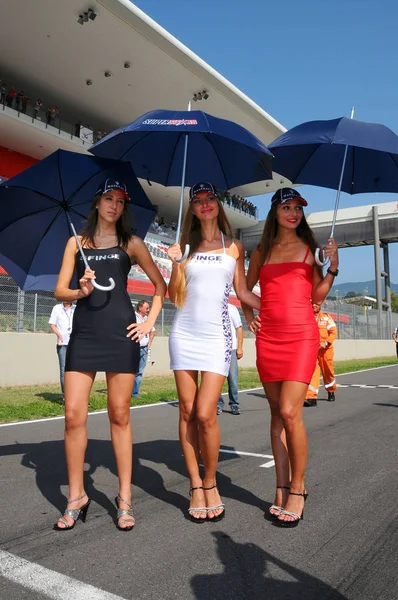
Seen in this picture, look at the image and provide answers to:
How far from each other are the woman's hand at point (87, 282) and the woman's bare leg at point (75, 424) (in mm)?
519

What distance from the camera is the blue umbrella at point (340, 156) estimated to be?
355cm

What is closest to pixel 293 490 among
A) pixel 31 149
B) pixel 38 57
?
pixel 38 57

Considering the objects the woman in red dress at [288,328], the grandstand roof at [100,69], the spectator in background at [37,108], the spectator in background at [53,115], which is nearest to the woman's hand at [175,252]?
the woman in red dress at [288,328]

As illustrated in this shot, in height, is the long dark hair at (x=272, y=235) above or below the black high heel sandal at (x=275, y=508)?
above

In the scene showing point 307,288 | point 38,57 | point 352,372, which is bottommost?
point 352,372

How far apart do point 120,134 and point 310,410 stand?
673 centimetres

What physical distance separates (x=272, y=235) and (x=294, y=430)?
138cm

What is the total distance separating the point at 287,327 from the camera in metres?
3.49

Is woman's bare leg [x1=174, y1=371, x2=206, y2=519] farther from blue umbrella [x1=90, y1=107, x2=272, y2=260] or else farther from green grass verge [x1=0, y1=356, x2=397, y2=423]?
green grass verge [x1=0, y1=356, x2=397, y2=423]

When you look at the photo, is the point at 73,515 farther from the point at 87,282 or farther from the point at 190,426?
the point at 87,282

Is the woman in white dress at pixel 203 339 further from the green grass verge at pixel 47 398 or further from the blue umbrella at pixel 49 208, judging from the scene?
the green grass verge at pixel 47 398

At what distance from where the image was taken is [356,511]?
3.61 meters

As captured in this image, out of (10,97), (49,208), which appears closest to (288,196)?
(49,208)

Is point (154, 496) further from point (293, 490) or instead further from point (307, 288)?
point (307, 288)
